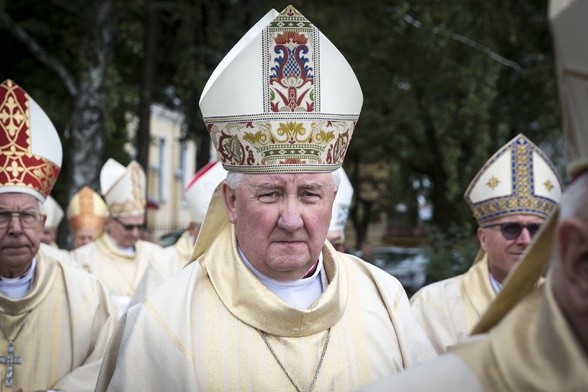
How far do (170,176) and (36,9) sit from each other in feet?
71.9

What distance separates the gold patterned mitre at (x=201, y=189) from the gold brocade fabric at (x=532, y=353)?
6151 mm

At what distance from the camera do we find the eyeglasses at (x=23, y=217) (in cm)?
628

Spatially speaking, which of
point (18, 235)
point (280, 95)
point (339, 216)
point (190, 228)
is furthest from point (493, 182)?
point (190, 228)

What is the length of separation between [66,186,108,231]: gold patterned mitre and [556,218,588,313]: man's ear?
12616 mm

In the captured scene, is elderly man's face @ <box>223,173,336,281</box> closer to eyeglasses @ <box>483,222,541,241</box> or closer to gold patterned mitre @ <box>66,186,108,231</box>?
eyeglasses @ <box>483,222,541,241</box>

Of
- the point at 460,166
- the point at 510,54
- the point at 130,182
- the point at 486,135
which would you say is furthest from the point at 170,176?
the point at 130,182

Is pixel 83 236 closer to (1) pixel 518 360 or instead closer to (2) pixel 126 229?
(2) pixel 126 229

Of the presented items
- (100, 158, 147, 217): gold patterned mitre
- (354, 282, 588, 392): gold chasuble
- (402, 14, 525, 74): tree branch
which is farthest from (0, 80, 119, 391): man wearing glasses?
(402, 14, 525, 74): tree branch

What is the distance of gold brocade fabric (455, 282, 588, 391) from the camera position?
7.53 ft

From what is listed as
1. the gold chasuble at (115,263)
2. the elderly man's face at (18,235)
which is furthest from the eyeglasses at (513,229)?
the gold chasuble at (115,263)

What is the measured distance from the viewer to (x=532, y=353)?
Answer: 2385 mm

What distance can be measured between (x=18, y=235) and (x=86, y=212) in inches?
342

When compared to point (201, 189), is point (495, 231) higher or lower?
lower

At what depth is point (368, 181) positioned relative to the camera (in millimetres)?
32031
